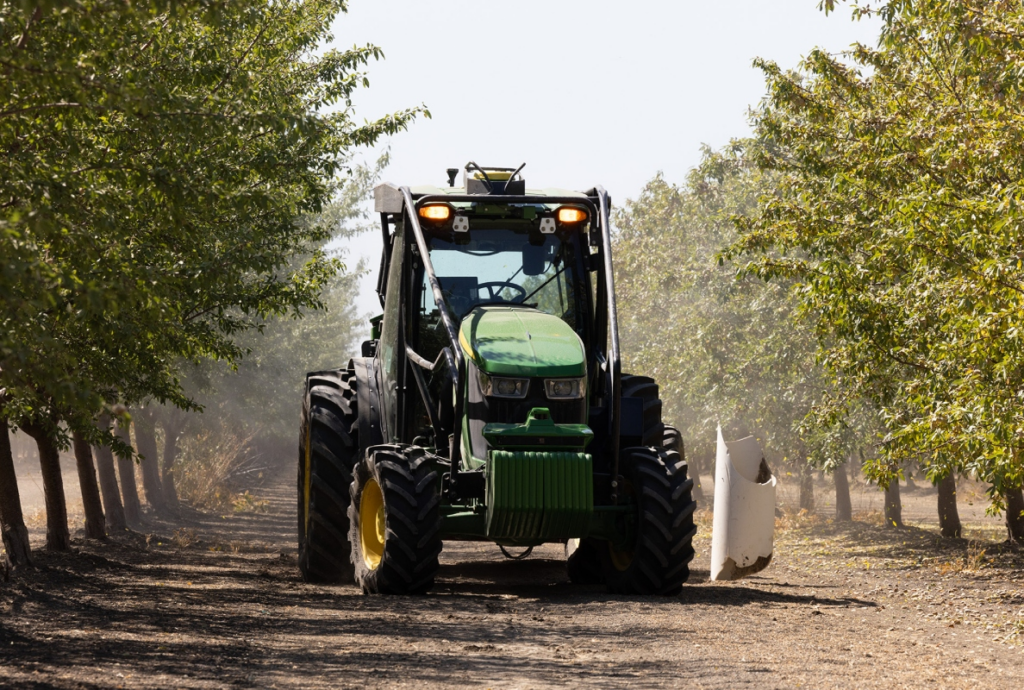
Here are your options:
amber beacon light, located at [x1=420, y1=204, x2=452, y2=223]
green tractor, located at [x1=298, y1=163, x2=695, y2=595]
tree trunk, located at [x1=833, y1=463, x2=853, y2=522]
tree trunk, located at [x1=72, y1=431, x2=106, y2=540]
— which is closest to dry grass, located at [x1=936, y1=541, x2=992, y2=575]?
green tractor, located at [x1=298, y1=163, x2=695, y2=595]

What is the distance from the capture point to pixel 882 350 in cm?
1458

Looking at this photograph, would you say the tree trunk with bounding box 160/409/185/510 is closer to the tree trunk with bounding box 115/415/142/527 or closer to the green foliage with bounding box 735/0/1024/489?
the tree trunk with bounding box 115/415/142/527

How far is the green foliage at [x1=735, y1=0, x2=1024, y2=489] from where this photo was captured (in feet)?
34.9

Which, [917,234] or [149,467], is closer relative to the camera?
[917,234]

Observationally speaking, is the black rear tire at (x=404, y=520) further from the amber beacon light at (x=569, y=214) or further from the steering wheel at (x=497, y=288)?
the amber beacon light at (x=569, y=214)

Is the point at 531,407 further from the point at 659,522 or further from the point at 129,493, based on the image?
the point at 129,493

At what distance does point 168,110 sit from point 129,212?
1629mm

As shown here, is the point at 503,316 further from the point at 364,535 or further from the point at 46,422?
the point at 46,422

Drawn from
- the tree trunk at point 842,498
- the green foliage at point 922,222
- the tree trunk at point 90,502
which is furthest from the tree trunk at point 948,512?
the tree trunk at point 90,502

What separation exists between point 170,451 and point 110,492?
14465mm

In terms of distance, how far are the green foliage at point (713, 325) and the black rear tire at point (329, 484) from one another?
12.7 m

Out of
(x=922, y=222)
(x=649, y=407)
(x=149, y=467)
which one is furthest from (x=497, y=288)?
(x=149, y=467)

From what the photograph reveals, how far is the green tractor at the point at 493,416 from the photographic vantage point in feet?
31.1

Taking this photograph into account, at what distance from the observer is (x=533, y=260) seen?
36.4ft
